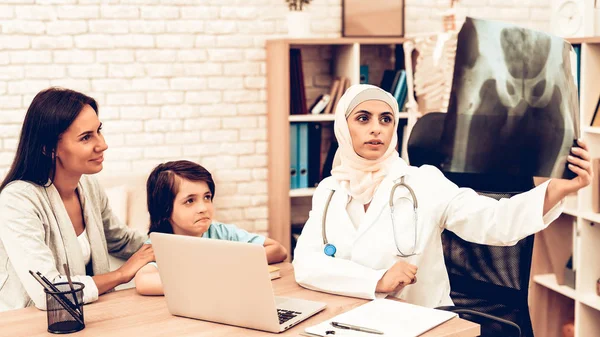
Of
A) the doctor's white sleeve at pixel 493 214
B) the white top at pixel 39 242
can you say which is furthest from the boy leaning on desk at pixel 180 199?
the doctor's white sleeve at pixel 493 214

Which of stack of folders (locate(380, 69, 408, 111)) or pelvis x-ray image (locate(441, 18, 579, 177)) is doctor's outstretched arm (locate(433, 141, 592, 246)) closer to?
pelvis x-ray image (locate(441, 18, 579, 177))

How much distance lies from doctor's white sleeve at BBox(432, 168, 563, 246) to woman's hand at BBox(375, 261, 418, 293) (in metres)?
0.26

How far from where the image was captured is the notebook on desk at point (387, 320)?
183cm

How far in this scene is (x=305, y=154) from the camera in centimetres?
436

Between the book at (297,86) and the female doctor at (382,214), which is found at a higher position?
the book at (297,86)

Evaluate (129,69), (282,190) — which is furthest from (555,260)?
(129,69)

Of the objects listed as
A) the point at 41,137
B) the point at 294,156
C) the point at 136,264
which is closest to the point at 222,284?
the point at 136,264

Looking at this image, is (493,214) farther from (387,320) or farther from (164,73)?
(164,73)

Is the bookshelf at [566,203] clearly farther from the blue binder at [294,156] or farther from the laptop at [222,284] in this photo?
the laptop at [222,284]

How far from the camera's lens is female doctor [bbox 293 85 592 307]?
227 cm

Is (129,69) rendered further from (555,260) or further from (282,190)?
(555,260)

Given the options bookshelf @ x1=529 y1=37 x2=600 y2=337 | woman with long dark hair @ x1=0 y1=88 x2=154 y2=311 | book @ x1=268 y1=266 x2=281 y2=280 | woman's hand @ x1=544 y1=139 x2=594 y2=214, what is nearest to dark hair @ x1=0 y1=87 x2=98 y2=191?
woman with long dark hair @ x1=0 y1=88 x2=154 y2=311

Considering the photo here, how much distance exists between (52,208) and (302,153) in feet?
7.18

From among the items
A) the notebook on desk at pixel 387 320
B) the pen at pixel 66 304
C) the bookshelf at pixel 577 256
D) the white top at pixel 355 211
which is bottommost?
the bookshelf at pixel 577 256
